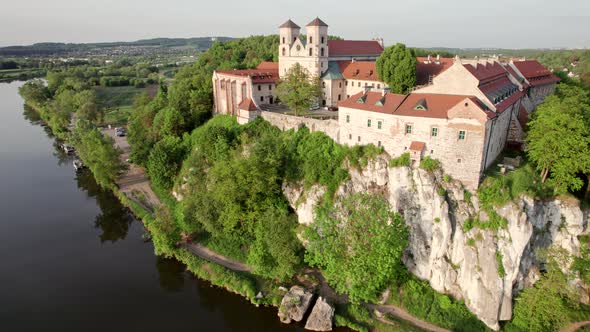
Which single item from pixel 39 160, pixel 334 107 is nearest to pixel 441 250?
pixel 334 107

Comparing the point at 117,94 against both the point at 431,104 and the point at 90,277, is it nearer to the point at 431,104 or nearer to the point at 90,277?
the point at 90,277

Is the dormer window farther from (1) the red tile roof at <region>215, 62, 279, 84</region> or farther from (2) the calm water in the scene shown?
(1) the red tile roof at <region>215, 62, 279, 84</region>

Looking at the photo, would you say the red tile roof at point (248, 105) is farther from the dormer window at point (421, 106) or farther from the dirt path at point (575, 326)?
the dirt path at point (575, 326)

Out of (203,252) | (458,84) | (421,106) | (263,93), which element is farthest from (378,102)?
(203,252)

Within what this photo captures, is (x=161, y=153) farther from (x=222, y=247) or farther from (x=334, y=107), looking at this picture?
(x=334, y=107)

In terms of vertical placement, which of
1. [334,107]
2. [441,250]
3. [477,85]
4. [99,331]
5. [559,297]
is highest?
[477,85]
